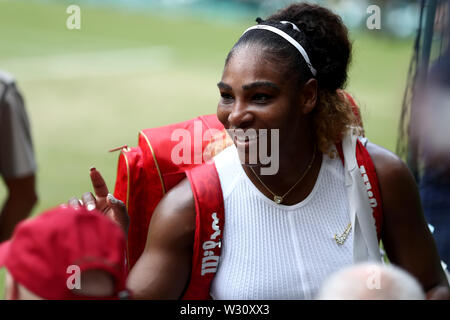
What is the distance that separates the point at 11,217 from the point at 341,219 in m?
1.92

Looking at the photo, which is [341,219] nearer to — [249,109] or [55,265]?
[249,109]

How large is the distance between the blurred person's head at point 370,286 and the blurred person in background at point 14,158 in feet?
7.33

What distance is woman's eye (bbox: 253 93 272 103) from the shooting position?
220 centimetres

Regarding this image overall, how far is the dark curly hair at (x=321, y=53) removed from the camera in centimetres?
229

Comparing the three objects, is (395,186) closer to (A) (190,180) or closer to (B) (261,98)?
(B) (261,98)

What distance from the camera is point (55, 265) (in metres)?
1.44

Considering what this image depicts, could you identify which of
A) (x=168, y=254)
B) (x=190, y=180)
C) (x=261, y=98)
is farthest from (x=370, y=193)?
(x=168, y=254)

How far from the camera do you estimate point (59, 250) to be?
4.73ft

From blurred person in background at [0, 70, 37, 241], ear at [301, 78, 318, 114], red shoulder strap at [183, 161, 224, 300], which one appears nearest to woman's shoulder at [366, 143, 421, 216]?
ear at [301, 78, 318, 114]

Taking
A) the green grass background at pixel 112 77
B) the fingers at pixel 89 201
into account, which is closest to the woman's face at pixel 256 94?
the fingers at pixel 89 201

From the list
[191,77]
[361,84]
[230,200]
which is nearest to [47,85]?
[191,77]

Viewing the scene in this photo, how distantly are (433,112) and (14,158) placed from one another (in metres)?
2.09

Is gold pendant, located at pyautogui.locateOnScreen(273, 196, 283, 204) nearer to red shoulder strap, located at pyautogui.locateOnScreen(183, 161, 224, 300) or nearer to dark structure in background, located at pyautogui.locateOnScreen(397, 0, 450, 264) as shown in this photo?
red shoulder strap, located at pyautogui.locateOnScreen(183, 161, 224, 300)

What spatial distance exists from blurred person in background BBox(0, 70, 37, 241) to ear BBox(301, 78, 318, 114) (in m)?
1.64
